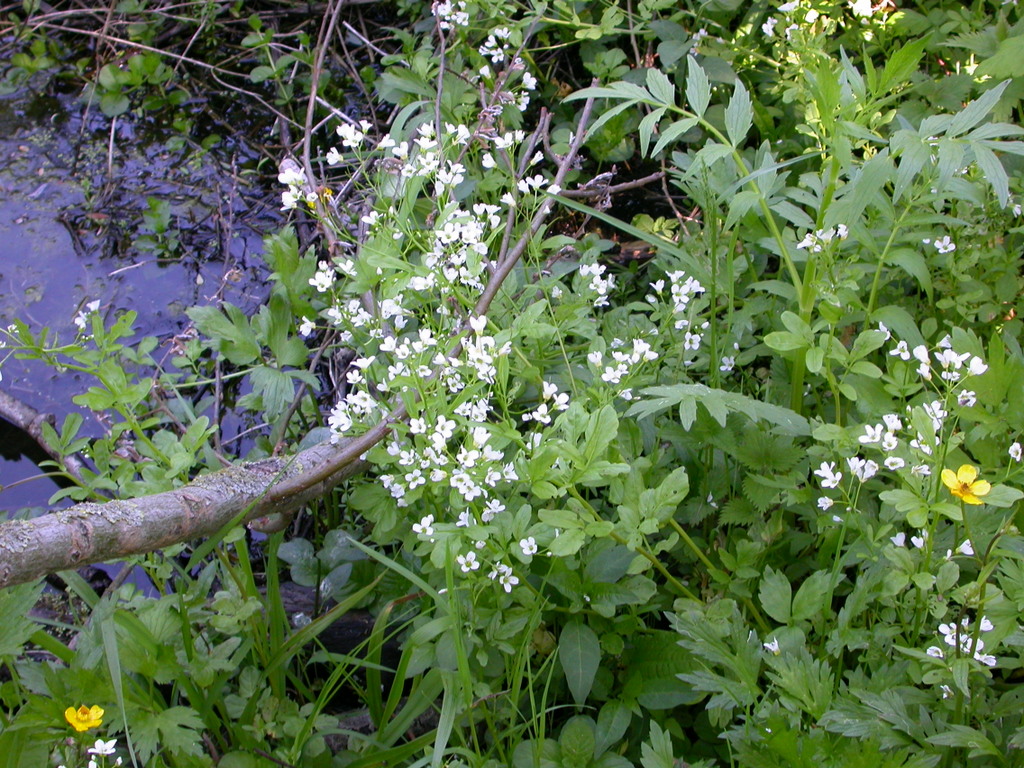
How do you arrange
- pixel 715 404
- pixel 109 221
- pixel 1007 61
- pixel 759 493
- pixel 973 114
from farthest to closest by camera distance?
pixel 109 221 < pixel 1007 61 < pixel 759 493 < pixel 715 404 < pixel 973 114

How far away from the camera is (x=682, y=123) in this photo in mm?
1730

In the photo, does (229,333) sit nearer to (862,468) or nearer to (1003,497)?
(862,468)

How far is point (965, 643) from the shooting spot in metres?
1.41

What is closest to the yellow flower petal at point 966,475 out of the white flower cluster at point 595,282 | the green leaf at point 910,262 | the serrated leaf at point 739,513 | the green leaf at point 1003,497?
the green leaf at point 1003,497

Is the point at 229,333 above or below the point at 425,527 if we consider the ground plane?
above

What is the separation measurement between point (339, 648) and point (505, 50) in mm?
2102

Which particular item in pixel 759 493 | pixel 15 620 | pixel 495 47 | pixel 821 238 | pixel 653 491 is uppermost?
pixel 495 47

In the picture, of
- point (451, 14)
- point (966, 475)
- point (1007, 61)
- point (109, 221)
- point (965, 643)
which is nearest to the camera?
point (966, 475)

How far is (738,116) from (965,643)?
3.76 feet

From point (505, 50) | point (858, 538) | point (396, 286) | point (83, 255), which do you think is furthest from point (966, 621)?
point (83, 255)

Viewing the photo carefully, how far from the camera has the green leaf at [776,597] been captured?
1630mm

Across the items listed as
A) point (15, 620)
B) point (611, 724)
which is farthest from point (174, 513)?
point (611, 724)

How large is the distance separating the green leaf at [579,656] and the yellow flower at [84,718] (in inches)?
35.7

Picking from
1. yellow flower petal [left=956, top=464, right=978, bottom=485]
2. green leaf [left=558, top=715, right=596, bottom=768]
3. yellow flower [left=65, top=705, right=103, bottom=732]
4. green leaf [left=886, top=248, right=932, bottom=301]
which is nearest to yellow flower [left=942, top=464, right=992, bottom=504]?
yellow flower petal [left=956, top=464, right=978, bottom=485]
